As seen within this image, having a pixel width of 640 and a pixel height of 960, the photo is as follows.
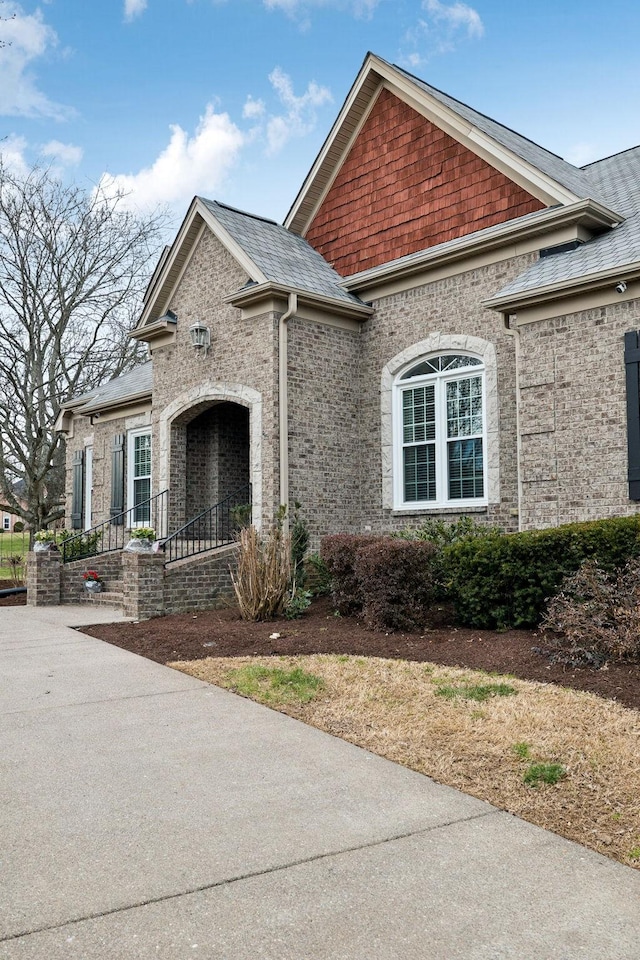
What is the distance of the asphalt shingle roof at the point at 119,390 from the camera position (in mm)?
18234

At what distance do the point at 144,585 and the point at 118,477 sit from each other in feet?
24.9

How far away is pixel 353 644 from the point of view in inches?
326

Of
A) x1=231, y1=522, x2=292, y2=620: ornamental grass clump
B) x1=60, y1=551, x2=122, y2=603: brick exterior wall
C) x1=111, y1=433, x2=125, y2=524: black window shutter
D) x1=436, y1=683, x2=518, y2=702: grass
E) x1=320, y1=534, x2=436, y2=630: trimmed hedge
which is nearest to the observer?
x1=436, y1=683, x2=518, y2=702: grass

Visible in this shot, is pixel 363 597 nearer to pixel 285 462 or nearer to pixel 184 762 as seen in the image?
pixel 285 462

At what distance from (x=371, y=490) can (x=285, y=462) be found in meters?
1.71

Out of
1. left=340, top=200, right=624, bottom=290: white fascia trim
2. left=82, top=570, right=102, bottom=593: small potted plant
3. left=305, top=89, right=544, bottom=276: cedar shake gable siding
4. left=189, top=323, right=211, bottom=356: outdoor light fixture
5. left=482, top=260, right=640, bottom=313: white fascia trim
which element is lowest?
left=82, top=570, right=102, bottom=593: small potted plant

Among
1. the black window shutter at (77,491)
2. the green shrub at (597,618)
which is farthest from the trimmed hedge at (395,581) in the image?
the black window shutter at (77,491)

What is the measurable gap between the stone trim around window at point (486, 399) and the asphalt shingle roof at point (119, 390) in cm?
655

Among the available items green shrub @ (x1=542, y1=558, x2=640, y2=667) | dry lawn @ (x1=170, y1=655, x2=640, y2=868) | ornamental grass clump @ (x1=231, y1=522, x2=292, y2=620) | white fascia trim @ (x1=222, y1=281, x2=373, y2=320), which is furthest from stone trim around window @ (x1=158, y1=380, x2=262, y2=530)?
green shrub @ (x1=542, y1=558, x2=640, y2=667)

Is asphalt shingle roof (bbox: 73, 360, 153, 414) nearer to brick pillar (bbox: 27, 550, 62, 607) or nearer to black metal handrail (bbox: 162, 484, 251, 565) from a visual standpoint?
black metal handrail (bbox: 162, 484, 251, 565)

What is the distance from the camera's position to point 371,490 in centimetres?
1312

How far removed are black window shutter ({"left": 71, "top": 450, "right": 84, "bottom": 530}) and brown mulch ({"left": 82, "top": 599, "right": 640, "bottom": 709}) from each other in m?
10.6

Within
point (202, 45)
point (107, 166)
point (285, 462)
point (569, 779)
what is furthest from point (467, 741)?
point (107, 166)

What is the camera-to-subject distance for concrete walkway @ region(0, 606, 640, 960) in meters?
2.92
